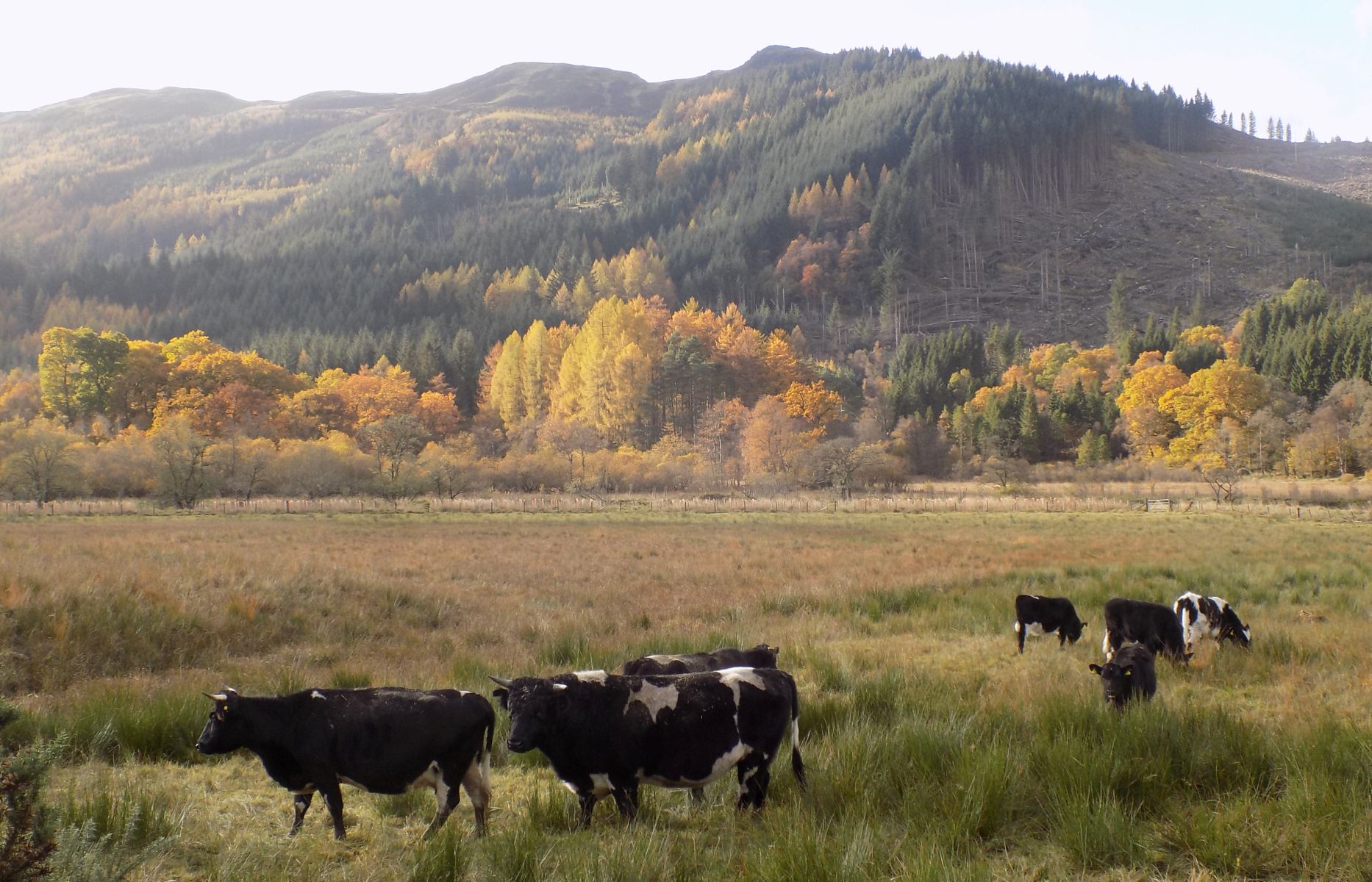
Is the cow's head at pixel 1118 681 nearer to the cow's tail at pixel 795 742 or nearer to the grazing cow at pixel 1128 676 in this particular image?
the grazing cow at pixel 1128 676

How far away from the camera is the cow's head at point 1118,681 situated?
8117 millimetres

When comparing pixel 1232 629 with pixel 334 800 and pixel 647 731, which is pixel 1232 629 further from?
pixel 334 800

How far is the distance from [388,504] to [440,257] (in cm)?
12939

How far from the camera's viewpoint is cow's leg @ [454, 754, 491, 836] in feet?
19.6

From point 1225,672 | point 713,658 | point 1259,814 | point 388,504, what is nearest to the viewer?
point 1259,814

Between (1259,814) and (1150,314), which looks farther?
(1150,314)

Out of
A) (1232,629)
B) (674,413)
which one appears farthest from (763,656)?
(674,413)

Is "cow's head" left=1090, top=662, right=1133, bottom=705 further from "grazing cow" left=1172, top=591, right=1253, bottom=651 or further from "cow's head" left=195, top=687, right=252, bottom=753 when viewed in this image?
"cow's head" left=195, top=687, right=252, bottom=753

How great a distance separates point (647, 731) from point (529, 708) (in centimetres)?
91

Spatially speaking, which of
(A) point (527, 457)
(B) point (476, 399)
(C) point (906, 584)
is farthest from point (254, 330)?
(C) point (906, 584)

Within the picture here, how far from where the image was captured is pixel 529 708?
585 centimetres

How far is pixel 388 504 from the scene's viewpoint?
59594mm

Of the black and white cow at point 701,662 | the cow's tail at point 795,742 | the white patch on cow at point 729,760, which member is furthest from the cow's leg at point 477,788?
the cow's tail at point 795,742

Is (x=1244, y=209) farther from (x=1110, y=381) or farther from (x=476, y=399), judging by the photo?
(x=476, y=399)
